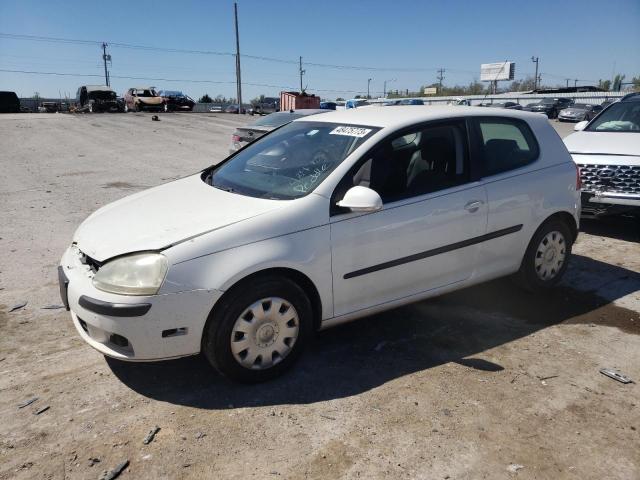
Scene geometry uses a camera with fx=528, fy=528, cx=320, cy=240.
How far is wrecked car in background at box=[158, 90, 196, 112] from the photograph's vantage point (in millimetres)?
34188

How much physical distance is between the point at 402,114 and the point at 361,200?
1.15 metres

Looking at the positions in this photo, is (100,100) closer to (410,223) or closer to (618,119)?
(618,119)

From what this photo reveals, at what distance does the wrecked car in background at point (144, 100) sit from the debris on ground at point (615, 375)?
33.9 meters

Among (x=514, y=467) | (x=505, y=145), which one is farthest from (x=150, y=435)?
(x=505, y=145)

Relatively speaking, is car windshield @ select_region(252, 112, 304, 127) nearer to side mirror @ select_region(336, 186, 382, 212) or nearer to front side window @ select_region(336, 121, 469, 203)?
front side window @ select_region(336, 121, 469, 203)

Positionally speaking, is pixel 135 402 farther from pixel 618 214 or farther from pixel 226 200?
pixel 618 214

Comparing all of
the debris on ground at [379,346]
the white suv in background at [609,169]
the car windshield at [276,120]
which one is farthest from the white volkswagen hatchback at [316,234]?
the car windshield at [276,120]

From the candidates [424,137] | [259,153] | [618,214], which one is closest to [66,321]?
[259,153]

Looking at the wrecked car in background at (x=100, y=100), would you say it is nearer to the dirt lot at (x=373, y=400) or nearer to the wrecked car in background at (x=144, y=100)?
the wrecked car in background at (x=144, y=100)

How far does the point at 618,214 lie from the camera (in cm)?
631

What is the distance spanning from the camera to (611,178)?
20.8 feet

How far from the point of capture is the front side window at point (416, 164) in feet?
11.6

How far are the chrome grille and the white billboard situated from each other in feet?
312

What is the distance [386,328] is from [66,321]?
249 centimetres
